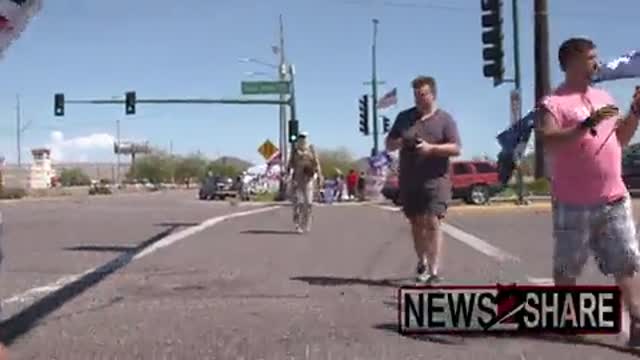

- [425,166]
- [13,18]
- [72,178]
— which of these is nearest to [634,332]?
[425,166]

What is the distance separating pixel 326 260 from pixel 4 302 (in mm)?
3833

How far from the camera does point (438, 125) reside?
825 centimetres

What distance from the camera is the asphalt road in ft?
18.7

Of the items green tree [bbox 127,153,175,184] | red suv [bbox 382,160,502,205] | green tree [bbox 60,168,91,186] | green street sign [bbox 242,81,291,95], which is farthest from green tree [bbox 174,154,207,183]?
red suv [bbox 382,160,502,205]

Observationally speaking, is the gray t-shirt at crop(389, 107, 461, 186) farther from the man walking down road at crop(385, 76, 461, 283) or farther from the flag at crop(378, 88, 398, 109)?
the flag at crop(378, 88, 398, 109)

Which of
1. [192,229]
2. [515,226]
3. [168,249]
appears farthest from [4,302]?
[515,226]

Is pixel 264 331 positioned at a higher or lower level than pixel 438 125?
lower

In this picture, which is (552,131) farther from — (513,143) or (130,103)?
(130,103)

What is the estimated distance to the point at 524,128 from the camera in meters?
7.18

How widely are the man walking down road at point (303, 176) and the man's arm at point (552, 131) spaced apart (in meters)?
9.44

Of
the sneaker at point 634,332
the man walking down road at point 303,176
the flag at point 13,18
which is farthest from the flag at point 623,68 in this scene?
the man walking down road at point 303,176

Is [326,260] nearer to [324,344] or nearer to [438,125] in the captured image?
[438,125]

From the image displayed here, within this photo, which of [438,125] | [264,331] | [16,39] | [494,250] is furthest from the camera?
[494,250]

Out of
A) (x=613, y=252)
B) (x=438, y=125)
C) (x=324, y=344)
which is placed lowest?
(x=324, y=344)
